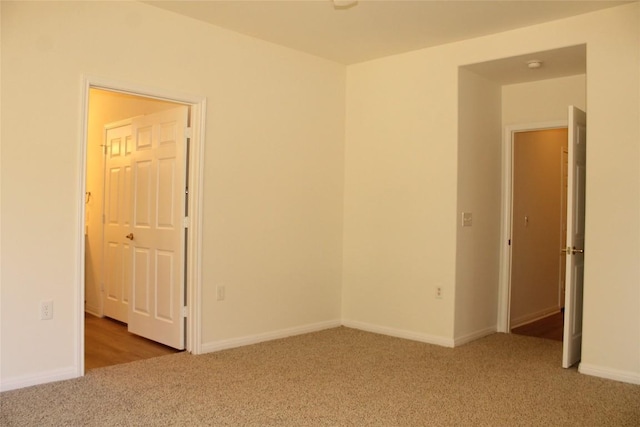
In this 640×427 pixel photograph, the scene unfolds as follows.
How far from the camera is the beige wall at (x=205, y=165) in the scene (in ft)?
10.9

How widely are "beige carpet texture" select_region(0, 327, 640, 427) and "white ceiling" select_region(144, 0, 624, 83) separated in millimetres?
2581

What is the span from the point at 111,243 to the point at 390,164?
2870 millimetres

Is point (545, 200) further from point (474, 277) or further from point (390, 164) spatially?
point (390, 164)

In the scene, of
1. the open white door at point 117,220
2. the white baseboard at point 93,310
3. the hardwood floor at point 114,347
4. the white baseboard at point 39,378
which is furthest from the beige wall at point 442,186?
the white baseboard at point 39,378

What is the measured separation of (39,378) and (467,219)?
3509mm

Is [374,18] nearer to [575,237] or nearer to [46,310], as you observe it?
[575,237]

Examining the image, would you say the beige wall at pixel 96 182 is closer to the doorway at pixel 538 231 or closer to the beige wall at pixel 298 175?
the beige wall at pixel 298 175

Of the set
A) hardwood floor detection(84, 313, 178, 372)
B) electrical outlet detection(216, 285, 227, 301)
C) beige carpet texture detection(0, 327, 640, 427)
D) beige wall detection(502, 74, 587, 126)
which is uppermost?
beige wall detection(502, 74, 587, 126)

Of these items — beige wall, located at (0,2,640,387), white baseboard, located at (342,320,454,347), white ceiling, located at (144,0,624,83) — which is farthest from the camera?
white baseboard, located at (342,320,454,347)

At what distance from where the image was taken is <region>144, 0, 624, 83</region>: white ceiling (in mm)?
3811

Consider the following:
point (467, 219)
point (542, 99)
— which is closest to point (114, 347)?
point (467, 219)

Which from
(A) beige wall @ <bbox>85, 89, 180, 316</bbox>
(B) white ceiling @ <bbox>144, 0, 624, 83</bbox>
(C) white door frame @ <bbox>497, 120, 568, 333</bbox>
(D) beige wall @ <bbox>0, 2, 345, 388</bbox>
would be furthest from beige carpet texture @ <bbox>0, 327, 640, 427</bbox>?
(B) white ceiling @ <bbox>144, 0, 624, 83</bbox>

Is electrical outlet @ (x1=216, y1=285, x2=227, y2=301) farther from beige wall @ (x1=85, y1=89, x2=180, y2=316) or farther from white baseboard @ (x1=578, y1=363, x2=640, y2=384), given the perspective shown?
white baseboard @ (x1=578, y1=363, x2=640, y2=384)

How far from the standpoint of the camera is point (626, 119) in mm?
3742
